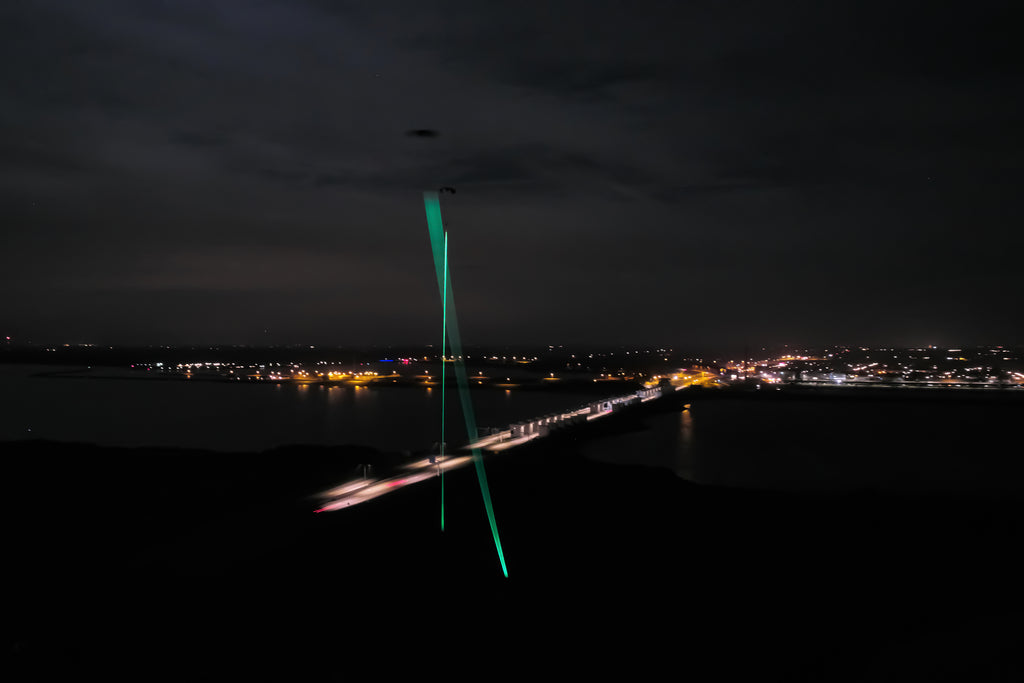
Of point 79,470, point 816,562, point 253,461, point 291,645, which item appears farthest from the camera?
point 253,461

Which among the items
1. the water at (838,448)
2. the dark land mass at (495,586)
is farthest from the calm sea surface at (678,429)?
the dark land mass at (495,586)

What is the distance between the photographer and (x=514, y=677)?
22.1ft

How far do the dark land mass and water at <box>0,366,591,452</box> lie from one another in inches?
613

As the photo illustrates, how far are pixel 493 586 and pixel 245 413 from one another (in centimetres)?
4241

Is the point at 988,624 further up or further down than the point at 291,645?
further down

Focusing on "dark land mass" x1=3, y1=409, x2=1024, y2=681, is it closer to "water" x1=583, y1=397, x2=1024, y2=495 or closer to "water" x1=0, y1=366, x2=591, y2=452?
"water" x1=583, y1=397, x2=1024, y2=495

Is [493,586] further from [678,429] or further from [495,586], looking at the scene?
[678,429]

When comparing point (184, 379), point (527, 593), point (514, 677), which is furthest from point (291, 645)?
point (184, 379)

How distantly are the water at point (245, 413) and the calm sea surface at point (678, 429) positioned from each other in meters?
0.13

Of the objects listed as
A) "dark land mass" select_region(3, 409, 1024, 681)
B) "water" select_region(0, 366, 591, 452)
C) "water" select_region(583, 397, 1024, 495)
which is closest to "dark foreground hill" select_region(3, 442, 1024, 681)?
"dark land mass" select_region(3, 409, 1024, 681)

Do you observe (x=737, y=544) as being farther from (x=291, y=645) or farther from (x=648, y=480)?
(x=291, y=645)

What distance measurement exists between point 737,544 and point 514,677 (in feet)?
23.0

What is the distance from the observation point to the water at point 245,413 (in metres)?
35.3

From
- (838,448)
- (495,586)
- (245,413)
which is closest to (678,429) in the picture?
(838,448)
